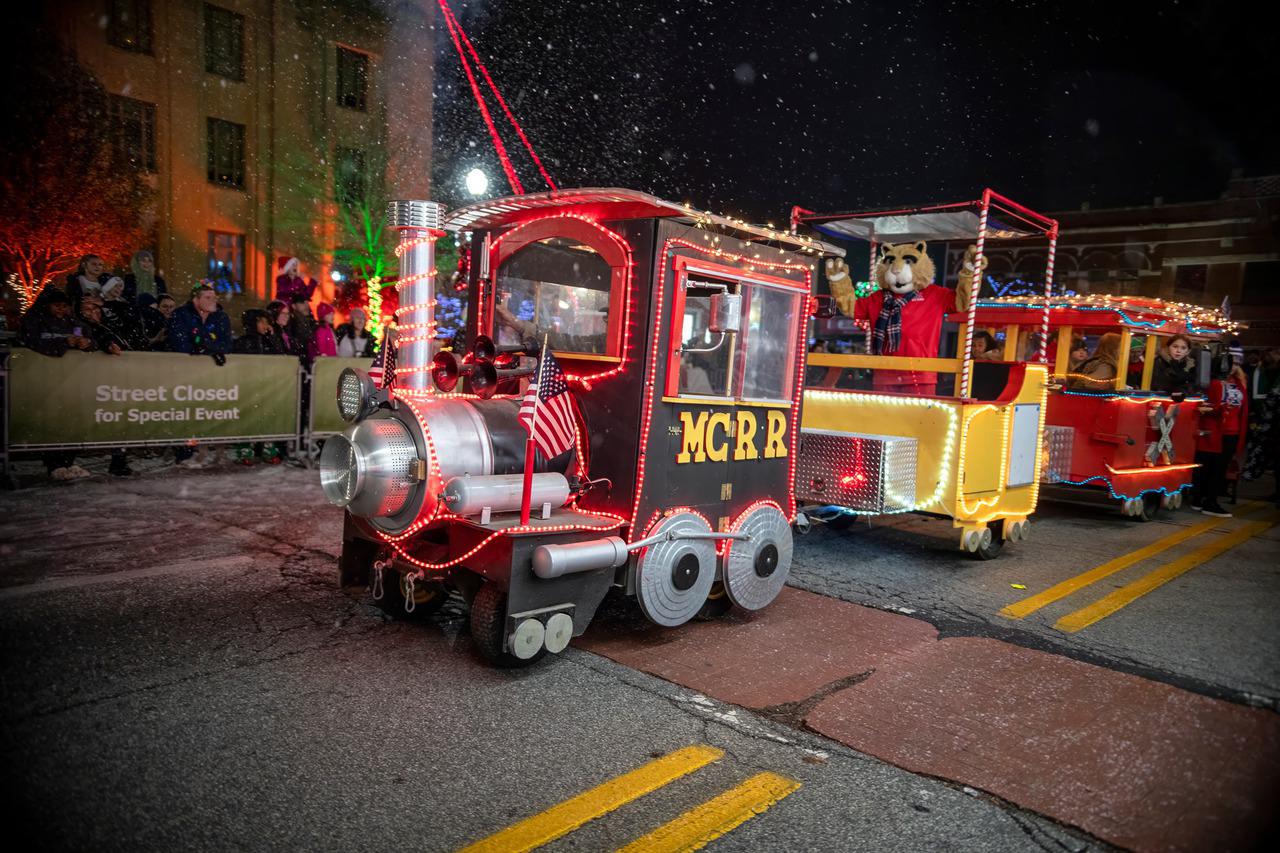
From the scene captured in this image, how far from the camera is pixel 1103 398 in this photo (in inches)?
373

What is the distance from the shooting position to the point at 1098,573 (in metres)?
7.18

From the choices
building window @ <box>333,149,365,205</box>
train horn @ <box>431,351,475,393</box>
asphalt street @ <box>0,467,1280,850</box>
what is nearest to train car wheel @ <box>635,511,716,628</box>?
asphalt street @ <box>0,467,1280,850</box>

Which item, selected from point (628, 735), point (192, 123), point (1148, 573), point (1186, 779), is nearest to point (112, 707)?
point (628, 735)

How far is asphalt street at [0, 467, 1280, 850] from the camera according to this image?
2867 mm

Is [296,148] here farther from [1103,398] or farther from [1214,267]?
[1214,267]

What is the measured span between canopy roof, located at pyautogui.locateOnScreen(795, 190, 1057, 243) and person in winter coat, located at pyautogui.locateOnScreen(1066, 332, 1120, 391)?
2.52 meters

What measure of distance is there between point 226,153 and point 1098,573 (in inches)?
984

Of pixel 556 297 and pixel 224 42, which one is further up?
pixel 224 42

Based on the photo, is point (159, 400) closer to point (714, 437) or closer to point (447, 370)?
point (447, 370)

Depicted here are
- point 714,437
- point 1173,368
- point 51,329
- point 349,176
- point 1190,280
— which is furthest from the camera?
point 1190,280

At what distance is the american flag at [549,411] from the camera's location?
4.23 metres

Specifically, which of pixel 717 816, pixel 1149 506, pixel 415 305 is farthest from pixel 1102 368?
pixel 717 816

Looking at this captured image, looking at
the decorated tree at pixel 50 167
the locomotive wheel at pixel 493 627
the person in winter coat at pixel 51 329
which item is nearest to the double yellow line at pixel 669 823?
the locomotive wheel at pixel 493 627

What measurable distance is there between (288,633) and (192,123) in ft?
76.4
